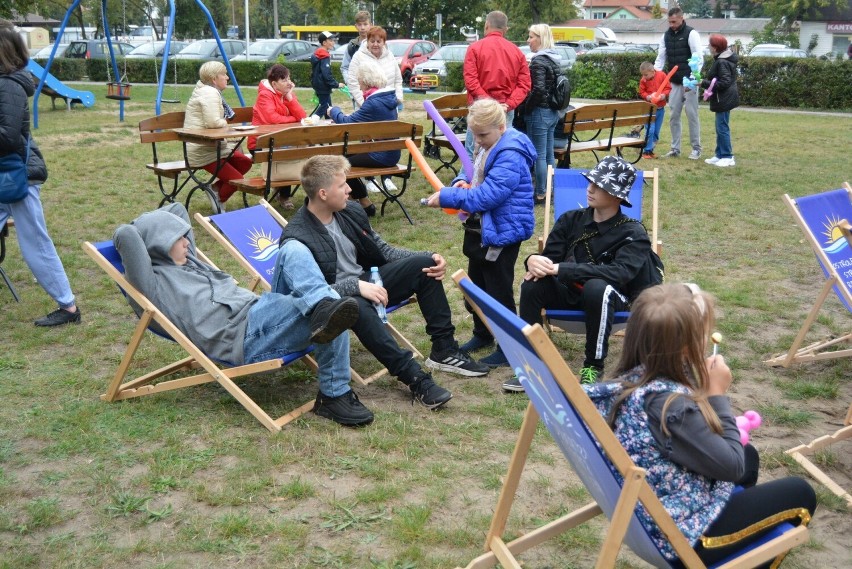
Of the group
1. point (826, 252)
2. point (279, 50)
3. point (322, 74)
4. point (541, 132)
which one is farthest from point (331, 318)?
point (279, 50)

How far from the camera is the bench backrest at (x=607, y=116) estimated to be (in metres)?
9.54

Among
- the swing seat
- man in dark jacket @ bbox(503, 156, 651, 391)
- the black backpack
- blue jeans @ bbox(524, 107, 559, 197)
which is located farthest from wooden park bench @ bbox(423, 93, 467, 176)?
the swing seat

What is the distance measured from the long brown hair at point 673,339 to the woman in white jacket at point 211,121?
21.3ft

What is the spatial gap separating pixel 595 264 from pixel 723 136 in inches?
295

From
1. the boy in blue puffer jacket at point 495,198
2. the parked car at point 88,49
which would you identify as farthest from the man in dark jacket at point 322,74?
the parked car at point 88,49

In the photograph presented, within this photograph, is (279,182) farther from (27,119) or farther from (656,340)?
(656,340)

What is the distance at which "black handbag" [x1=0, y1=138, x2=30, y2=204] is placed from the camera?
5145 mm

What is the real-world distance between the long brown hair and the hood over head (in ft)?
8.85

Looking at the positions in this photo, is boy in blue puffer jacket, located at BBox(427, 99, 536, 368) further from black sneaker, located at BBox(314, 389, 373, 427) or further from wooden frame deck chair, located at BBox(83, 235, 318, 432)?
wooden frame deck chair, located at BBox(83, 235, 318, 432)

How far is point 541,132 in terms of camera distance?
29.7 feet

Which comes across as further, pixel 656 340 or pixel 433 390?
pixel 433 390

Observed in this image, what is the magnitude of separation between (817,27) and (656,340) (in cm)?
6453

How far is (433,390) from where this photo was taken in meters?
4.40

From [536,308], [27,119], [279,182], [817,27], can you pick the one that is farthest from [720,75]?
[817,27]
